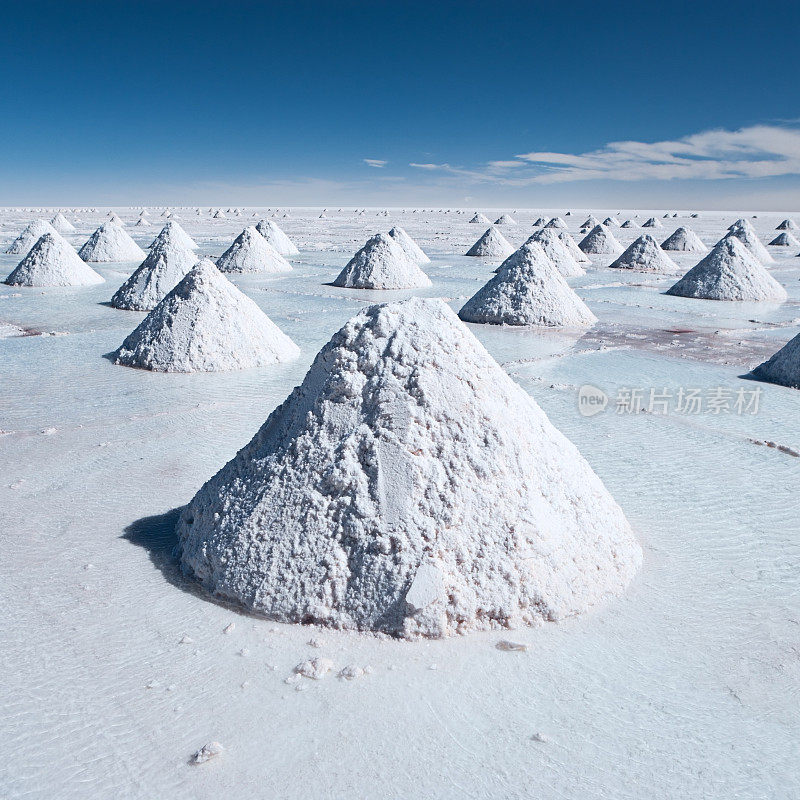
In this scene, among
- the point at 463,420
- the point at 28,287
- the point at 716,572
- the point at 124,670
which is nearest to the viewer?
the point at 124,670

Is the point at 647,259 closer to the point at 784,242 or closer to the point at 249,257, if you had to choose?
the point at 249,257

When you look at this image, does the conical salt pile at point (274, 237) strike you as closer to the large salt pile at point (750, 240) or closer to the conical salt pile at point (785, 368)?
the large salt pile at point (750, 240)

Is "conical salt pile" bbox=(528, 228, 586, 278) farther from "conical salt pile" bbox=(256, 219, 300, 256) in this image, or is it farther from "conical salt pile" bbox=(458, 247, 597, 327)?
"conical salt pile" bbox=(256, 219, 300, 256)

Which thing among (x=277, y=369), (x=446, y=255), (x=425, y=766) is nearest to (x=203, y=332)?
(x=277, y=369)

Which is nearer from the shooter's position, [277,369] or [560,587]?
[560,587]

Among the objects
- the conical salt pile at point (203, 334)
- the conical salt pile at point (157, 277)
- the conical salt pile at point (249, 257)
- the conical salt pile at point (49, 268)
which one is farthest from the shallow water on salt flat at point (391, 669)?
the conical salt pile at point (249, 257)

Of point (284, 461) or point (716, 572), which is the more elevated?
point (284, 461)

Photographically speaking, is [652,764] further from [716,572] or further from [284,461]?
[284,461]
